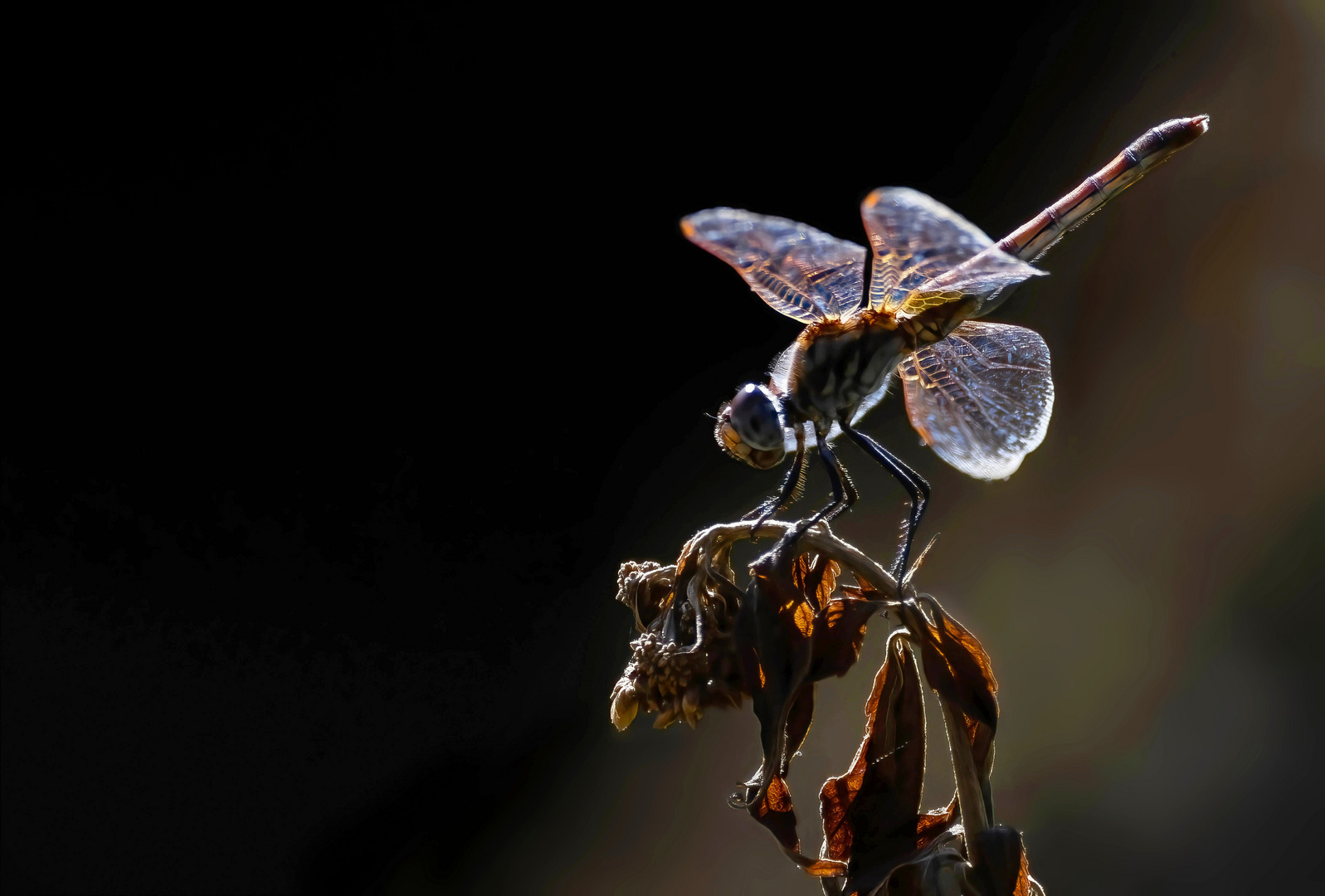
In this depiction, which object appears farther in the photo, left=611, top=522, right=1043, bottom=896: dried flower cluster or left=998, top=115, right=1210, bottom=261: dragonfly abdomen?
left=998, top=115, right=1210, bottom=261: dragonfly abdomen

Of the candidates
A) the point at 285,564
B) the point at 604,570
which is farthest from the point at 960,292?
the point at 285,564

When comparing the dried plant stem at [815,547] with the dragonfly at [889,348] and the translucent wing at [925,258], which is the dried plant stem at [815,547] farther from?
the translucent wing at [925,258]

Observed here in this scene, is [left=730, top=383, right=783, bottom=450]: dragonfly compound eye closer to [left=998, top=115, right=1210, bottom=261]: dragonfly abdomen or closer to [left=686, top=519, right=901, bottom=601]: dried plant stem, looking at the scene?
[left=686, top=519, right=901, bottom=601]: dried plant stem

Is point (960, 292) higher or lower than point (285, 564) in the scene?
higher

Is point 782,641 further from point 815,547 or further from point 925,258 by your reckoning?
point 925,258

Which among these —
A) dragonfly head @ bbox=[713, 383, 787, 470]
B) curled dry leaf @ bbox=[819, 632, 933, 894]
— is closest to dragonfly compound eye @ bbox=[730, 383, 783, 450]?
dragonfly head @ bbox=[713, 383, 787, 470]

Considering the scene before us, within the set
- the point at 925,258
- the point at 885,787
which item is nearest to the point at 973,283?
the point at 925,258

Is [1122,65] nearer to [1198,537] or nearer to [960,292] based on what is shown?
[1198,537]

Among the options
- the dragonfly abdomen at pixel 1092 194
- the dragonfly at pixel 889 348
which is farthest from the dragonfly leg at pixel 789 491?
the dragonfly abdomen at pixel 1092 194
